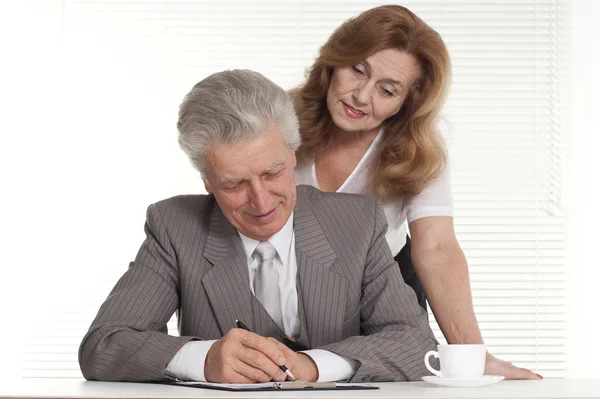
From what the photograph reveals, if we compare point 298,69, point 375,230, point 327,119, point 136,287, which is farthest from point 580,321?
point 136,287

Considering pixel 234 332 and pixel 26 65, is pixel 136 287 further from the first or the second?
pixel 26 65

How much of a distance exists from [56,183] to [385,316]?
2.84 metres

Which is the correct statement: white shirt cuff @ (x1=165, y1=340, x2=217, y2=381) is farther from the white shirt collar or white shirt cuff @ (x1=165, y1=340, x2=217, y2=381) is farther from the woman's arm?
the woman's arm

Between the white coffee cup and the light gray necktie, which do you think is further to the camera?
the light gray necktie

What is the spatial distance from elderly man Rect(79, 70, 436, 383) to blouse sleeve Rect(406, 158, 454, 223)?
0.42 m

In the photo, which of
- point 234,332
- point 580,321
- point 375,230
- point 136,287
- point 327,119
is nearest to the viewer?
point 234,332

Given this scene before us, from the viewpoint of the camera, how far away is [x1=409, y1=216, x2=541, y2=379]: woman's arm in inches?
91.3

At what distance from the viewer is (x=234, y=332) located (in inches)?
60.8

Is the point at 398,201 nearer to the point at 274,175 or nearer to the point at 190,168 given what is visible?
the point at 274,175

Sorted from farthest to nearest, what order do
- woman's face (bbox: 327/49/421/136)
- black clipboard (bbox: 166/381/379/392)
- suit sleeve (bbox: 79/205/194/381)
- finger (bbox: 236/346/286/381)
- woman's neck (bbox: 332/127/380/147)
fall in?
woman's neck (bbox: 332/127/380/147) → woman's face (bbox: 327/49/421/136) → suit sleeve (bbox: 79/205/194/381) → finger (bbox: 236/346/286/381) → black clipboard (bbox: 166/381/379/392)

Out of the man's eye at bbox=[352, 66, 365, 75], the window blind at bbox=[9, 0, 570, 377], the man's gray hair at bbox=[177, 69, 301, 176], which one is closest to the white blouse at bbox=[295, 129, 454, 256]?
the man's eye at bbox=[352, 66, 365, 75]

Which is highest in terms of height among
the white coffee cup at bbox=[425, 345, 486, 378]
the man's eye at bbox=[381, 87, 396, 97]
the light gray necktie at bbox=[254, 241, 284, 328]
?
the man's eye at bbox=[381, 87, 396, 97]

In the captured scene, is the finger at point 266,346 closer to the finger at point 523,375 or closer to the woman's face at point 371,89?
the finger at point 523,375

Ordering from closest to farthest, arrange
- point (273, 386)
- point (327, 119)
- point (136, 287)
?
point (273, 386)
point (136, 287)
point (327, 119)
